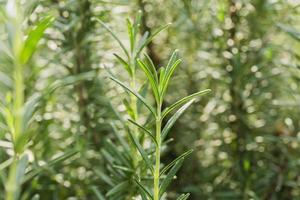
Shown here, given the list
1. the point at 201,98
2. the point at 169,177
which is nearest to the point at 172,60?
the point at 169,177

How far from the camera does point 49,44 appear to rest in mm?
771

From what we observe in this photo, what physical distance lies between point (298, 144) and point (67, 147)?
0.40 m

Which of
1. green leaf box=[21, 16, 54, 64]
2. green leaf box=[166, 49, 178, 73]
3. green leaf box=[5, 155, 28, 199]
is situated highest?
green leaf box=[21, 16, 54, 64]

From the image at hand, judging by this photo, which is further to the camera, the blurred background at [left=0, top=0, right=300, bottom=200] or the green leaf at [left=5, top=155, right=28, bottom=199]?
the blurred background at [left=0, top=0, right=300, bottom=200]

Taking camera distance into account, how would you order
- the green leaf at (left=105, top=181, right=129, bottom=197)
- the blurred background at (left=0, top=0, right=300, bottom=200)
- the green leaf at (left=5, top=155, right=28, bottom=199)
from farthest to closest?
the blurred background at (left=0, top=0, right=300, bottom=200) < the green leaf at (left=105, top=181, right=129, bottom=197) < the green leaf at (left=5, top=155, right=28, bottom=199)

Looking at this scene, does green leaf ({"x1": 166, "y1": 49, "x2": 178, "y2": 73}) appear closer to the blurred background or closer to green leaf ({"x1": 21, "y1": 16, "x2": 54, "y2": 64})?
green leaf ({"x1": 21, "y1": 16, "x2": 54, "y2": 64})

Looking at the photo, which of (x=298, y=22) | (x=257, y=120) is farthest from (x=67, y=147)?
(x=298, y=22)

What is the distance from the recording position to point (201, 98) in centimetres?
88

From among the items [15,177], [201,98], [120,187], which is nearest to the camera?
[15,177]

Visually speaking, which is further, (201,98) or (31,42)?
(201,98)

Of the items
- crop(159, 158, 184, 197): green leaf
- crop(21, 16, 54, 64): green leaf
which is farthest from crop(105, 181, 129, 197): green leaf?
crop(21, 16, 54, 64): green leaf

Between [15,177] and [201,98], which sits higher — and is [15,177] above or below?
above

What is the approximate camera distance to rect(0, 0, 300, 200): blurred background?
739mm

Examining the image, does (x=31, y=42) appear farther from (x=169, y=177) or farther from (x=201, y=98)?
(x=201, y=98)
